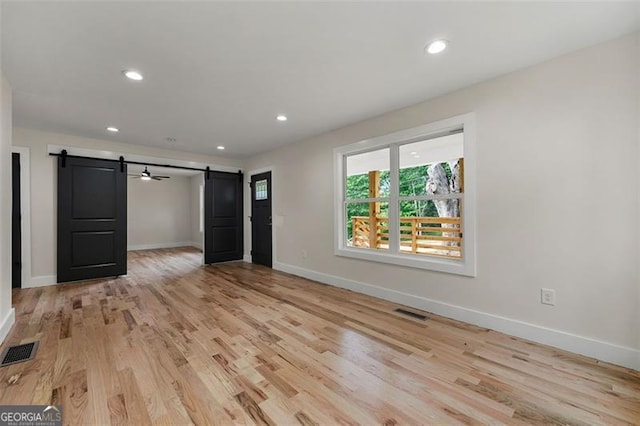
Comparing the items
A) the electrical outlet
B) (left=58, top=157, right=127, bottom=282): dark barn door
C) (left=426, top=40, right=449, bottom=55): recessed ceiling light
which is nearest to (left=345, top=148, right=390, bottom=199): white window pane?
(left=426, top=40, right=449, bottom=55): recessed ceiling light

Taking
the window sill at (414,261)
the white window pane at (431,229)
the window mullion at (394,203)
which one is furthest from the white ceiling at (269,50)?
the window sill at (414,261)

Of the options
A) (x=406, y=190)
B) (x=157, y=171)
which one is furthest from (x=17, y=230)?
(x=406, y=190)

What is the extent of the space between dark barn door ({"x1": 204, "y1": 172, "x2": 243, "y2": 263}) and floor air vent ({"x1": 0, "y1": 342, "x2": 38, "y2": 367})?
358cm

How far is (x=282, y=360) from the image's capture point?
Result: 2047 mm

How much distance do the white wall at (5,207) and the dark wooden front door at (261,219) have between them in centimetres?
361

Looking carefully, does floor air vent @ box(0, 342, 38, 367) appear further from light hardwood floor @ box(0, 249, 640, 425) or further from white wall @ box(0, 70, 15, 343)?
white wall @ box(0, 70, 15, 343)

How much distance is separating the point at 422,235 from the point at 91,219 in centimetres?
538

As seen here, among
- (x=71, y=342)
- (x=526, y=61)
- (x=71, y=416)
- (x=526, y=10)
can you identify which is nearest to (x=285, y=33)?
(x=526, y=10)

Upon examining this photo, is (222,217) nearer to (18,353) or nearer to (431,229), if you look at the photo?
(18,353)

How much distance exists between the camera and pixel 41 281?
13.6 ft

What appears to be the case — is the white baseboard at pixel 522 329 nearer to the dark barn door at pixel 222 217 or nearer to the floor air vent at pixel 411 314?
the floor air vent at pixel 411 314

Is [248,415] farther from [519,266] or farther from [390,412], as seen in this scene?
[519,266]

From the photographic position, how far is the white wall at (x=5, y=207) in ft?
7.63

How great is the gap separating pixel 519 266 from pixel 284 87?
285 centimetres
